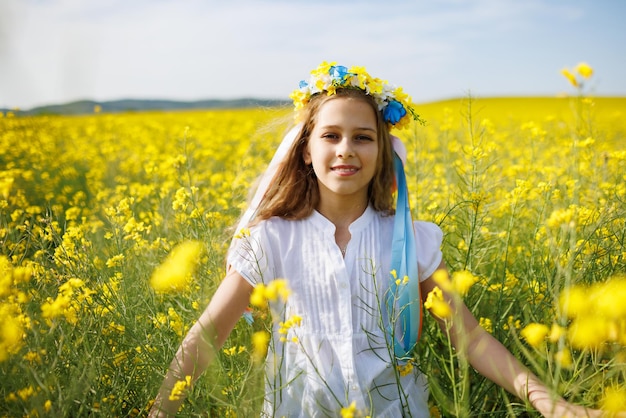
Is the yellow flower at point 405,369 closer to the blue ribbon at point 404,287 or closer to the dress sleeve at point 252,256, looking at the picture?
the blue ribbon at point 404,287

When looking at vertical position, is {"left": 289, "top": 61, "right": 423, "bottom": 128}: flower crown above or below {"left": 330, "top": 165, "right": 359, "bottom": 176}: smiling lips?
above

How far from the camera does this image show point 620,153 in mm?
2650

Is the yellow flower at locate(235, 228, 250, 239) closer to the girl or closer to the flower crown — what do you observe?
the girl

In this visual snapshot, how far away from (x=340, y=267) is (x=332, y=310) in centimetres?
14

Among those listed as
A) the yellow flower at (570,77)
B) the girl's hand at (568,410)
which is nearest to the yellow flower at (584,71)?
the yellow flower at (570,77)

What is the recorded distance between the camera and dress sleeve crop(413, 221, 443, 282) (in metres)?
1.72

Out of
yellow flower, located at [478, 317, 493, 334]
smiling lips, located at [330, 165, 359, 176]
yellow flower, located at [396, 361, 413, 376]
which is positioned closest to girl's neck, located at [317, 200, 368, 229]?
smiling lips, located at [330, 165, 359, 176]

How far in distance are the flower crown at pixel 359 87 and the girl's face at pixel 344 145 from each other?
76mm

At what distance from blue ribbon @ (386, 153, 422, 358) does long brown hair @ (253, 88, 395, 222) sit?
0.14 metres

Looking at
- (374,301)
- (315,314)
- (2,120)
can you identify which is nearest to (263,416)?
(315,314)

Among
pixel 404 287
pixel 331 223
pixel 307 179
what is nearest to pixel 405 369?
pixel 404 287

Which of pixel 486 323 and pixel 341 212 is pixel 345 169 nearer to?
pixel 341 212

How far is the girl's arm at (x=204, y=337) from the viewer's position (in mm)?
1476

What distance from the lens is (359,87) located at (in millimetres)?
1841
